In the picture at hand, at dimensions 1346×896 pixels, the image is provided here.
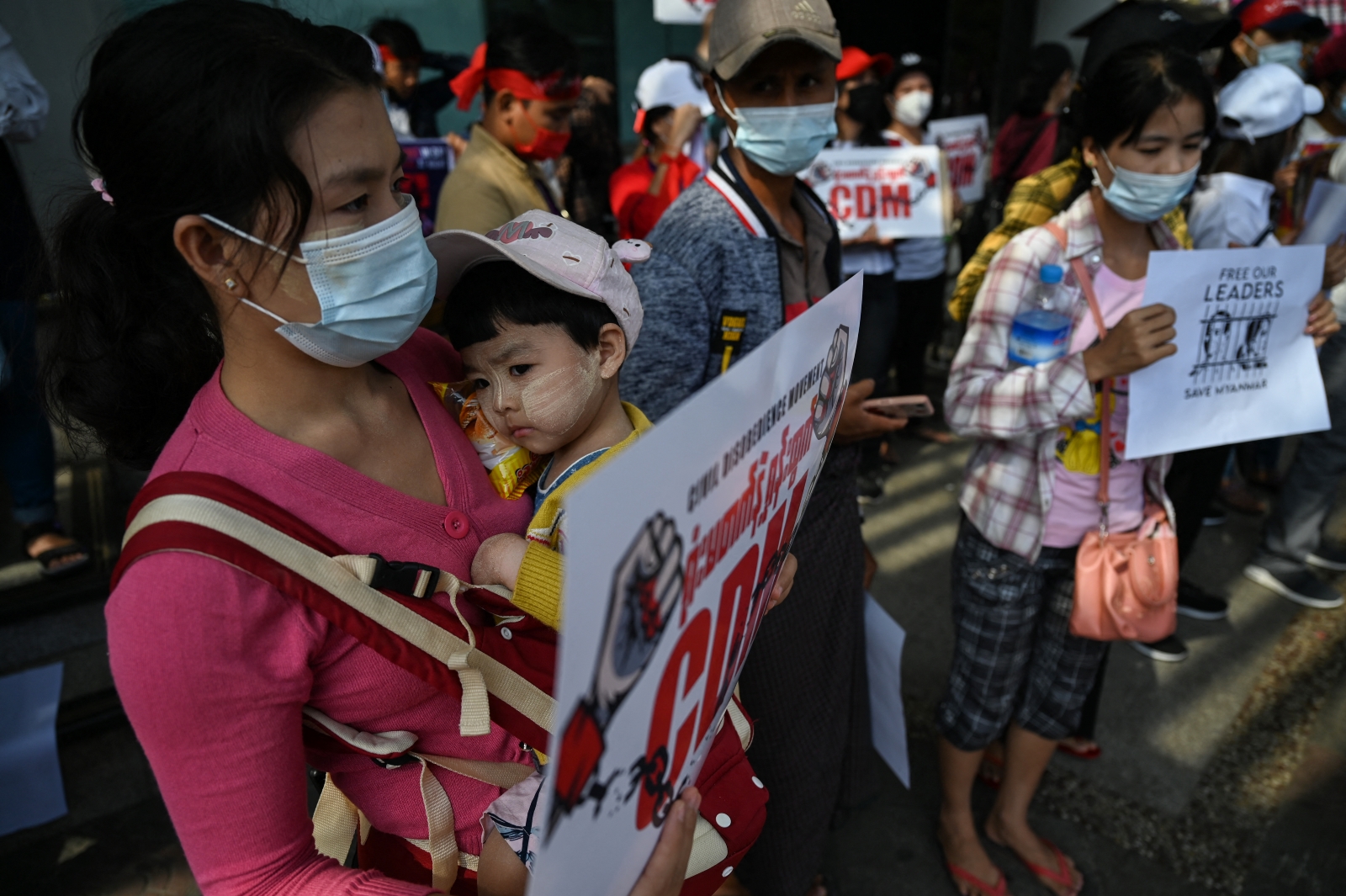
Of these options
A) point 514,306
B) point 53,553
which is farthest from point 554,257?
point 53,553

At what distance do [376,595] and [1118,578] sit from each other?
1.87 metres

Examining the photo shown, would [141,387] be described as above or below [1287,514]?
above

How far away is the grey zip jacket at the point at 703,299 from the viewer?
1813 mm

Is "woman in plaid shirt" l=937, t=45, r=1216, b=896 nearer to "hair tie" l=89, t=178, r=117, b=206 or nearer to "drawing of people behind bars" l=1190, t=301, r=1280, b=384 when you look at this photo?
"drawing of people behind bars" l=1190, t=301, r=1280, b=384

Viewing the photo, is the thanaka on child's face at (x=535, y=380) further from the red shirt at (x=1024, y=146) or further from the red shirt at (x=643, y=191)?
the red shirt at (x=1024, y=146)

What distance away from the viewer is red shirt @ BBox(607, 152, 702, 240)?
4125 millimetres

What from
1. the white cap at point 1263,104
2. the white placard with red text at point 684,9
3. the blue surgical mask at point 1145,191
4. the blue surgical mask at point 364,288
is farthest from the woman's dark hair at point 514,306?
the white placard with red text at point 684,9

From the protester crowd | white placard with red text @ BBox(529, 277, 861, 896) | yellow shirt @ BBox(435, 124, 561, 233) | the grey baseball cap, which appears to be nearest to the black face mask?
the protester crowd

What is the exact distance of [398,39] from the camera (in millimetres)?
4801

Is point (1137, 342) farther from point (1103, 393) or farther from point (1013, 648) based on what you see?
point (1013, 648)

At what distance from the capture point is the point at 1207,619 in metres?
3.78

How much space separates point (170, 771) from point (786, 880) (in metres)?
1.63

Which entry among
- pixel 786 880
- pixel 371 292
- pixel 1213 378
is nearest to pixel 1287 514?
pixel 1213 378

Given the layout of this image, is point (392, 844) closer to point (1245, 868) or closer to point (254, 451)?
point (254, 451)
